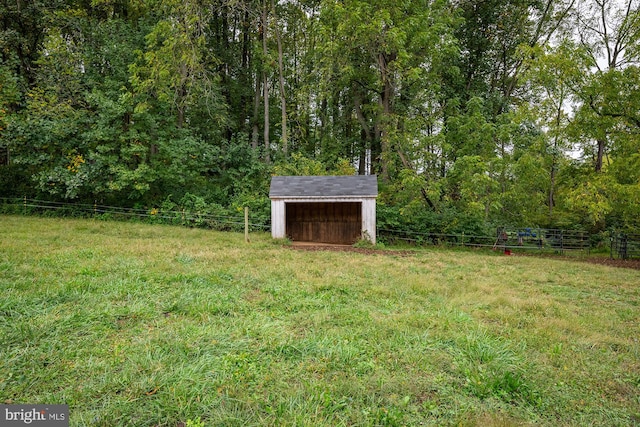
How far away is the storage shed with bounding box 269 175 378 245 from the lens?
12.1 meters

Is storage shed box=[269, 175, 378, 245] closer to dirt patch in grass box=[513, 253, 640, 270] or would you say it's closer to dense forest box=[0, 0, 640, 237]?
dense forest box=[0, 0, 640, 237]

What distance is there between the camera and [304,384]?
2.81 m

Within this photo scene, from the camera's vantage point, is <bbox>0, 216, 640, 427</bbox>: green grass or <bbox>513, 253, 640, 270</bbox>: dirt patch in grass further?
<bbox>513, 253, 640, 270</bbox>: dirt patch in grass

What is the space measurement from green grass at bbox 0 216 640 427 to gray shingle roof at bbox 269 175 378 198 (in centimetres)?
554

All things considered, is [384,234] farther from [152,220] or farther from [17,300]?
[17,300]

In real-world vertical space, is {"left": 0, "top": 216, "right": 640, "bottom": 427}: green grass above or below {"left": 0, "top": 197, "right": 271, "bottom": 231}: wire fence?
below

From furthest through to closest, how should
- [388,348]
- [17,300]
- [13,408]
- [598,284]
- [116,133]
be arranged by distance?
1. [116,133]
2. [598,284]
3. [17,300]
4. [388,348]
5. [13,408]

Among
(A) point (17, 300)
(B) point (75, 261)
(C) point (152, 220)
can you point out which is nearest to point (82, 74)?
(C) point (152, 220)

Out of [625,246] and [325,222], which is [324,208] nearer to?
[325,222]

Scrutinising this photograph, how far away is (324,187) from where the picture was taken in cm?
1247

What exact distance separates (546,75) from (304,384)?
1658 centimetres

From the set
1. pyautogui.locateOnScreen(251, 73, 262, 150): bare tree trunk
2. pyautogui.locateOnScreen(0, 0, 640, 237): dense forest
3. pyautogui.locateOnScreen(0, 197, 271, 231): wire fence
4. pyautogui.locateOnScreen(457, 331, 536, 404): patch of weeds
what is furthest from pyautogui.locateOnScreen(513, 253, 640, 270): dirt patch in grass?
pyautogui.locateOnScreen(251, 73, 262, 150): bare tree trunk

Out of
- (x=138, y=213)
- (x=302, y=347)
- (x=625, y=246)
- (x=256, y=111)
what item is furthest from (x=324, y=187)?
(x=625, y=246)

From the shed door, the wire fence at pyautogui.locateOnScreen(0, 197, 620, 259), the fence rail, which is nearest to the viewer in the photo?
the fence rail
